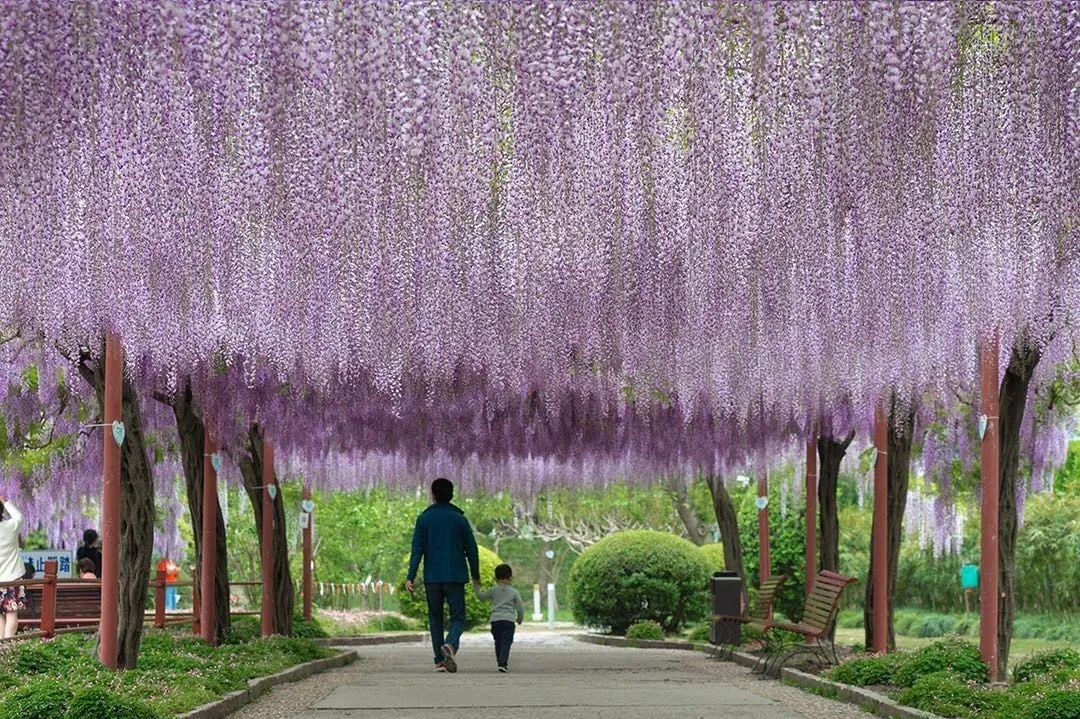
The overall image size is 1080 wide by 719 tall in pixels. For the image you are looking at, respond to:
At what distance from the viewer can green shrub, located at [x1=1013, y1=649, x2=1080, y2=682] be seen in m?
8.43

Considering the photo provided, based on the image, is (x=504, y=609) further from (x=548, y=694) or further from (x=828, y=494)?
(x=828, y=494)

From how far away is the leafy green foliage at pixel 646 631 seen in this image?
1855 centimetres

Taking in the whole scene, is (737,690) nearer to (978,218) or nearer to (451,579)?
(451,579)

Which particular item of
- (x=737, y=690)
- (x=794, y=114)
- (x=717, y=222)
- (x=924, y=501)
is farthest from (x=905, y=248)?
(x=924, y=501)

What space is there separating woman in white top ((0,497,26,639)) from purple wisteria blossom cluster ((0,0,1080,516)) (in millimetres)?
1844

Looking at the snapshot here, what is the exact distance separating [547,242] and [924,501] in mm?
15152

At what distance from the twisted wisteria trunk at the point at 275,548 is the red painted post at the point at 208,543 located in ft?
7.59

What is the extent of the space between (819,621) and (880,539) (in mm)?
789

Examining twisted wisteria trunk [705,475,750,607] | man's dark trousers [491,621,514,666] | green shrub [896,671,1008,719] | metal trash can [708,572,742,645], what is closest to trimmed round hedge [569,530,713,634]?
twisted wisteria trunk [705,475,750,607]

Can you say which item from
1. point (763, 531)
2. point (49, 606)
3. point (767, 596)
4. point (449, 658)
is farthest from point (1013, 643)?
point (49, 606)

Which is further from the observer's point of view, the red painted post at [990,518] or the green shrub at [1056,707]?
the red painted post at [990,518]

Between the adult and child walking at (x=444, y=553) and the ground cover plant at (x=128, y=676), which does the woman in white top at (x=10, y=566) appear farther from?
the adult and child walking at (x=444, y=553)

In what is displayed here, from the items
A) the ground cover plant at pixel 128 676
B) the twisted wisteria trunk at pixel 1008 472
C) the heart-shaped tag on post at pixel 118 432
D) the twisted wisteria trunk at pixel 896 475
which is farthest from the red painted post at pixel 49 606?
the twisted wisteria trunk at pixel 1008 472

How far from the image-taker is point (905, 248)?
7293 millimetres
